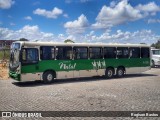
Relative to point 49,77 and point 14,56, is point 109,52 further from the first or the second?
point 14,56

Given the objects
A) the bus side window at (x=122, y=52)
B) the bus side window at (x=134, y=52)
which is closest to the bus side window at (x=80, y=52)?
the bus side window at (x=122, y=52)

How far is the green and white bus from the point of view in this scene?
17.9 meters

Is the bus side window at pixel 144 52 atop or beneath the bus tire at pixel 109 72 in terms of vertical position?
atop

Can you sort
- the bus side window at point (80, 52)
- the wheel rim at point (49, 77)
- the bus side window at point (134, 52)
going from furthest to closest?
the bus side window at point (134, 52), the bus side window at point (80, 52), the wheel rim at point (49, 77)

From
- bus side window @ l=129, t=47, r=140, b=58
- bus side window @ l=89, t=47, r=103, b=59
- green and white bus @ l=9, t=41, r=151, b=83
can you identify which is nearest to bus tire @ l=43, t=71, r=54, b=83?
green and white bus @ l=9, t=41, r=151, b=83

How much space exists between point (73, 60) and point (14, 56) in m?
4.16

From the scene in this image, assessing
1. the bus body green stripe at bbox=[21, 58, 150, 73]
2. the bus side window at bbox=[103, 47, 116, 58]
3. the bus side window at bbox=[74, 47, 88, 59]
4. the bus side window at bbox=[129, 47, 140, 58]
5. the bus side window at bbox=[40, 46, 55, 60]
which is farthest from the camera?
the bus side window at bbox=[129, 47, 140, 58]

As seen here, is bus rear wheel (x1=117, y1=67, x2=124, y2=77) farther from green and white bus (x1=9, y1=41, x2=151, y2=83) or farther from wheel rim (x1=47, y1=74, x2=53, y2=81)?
wheel rim (x1=47, y1=74, x2=53, y2=81)

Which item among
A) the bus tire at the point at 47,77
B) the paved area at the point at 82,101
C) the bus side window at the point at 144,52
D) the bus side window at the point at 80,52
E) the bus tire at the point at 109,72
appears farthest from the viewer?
the bus side window at the point at 144,52

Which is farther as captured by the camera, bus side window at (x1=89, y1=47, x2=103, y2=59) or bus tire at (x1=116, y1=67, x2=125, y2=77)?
bus tire at (x1=116, y1=67, x2=125, y2=77)

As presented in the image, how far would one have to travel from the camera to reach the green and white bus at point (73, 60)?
17891 mm

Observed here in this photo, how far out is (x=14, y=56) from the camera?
1822 cm

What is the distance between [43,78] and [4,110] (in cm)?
841

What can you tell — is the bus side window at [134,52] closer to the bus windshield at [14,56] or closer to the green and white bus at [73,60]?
the green and white bus at [73,60]
